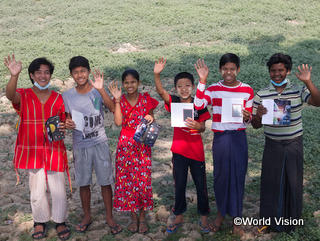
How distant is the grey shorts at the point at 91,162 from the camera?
3.79 meters

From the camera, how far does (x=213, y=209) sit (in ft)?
14.4

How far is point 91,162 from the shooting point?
3826 mm

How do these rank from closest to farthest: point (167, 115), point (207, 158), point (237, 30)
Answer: point (207, 158), point (167, 115), point (237, 30)

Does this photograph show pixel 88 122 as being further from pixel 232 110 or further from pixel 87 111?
pixel 232 110

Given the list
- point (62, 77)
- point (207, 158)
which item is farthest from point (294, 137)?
point (62, 77)

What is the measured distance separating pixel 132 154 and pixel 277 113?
1537mm

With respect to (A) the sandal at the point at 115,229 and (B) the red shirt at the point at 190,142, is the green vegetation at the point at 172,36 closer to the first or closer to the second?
(A) the sandal at the point at 115,229

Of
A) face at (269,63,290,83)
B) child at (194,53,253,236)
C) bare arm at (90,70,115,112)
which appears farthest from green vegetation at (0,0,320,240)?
face at (269,63,290,83)

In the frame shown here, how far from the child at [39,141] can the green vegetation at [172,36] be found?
5.17 ft

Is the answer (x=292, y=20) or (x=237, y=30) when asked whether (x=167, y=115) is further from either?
(x=292, y=20)

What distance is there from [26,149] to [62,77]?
20.6ft

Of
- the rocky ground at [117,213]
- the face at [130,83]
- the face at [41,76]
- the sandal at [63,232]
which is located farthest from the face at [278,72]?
the sandal at [63,232]

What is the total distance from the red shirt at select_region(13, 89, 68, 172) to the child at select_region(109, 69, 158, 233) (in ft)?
2.11

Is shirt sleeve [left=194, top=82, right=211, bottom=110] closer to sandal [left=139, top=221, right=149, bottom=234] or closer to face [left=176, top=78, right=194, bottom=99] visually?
face [left=176, top=78, right=194, bottom=99]
